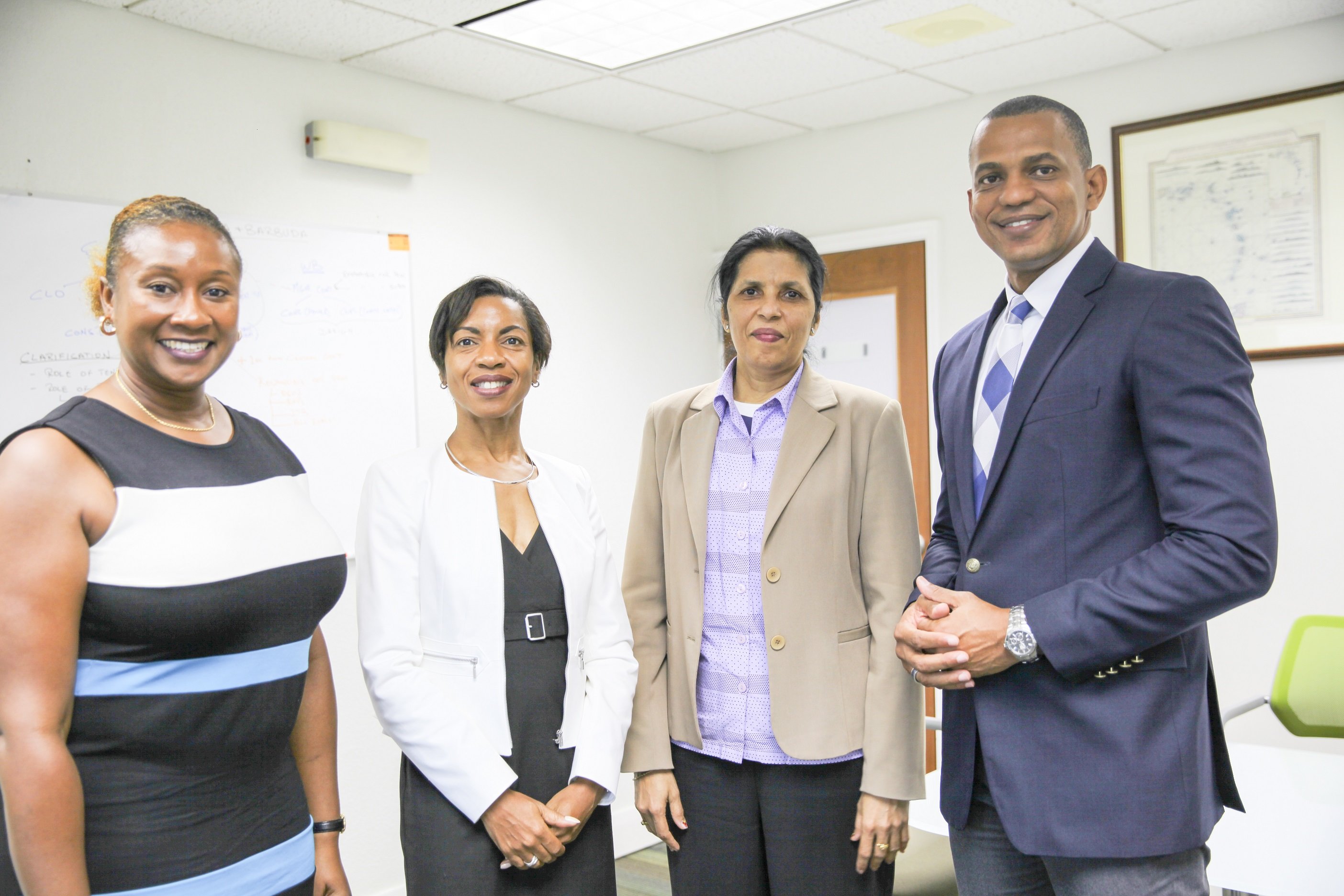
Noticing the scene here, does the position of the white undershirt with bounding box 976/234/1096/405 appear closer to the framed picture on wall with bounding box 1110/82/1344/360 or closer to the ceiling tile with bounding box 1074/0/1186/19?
the ceiling tile with bounding box 1074/0/1186/19

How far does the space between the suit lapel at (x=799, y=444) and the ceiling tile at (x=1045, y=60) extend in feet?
6.61

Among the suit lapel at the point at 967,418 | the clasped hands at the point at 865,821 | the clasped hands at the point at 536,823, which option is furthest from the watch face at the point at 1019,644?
the clasped hands at the point at 536,823

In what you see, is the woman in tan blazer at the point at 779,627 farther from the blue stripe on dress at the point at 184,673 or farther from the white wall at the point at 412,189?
the white wall at the point at 412,189

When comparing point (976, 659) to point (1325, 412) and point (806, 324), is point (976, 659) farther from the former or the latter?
point (1325, 412)

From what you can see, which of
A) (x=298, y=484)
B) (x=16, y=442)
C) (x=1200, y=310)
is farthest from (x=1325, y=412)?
(x=16, y=442)

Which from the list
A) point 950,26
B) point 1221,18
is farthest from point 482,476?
point 1221,18

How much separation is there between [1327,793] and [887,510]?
51.3 inches

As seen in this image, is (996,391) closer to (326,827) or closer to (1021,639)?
(1021,639)

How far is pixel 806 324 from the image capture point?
2064 mm

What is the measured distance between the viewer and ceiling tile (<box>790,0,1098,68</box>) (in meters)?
3.06

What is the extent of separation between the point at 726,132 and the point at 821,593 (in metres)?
3.00

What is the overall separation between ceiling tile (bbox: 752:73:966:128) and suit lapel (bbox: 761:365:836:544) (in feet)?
6.99

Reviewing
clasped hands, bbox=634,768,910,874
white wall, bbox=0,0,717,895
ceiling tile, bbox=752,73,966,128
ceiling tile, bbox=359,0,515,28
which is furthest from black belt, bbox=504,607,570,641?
ceiling tile, bbox=752,73,966,128

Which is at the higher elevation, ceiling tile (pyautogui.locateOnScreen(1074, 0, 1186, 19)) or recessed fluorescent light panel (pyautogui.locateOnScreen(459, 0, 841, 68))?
recessed fluorescent light panel (pyautogui.locateOnScreen(459, 0, 841, 68))
